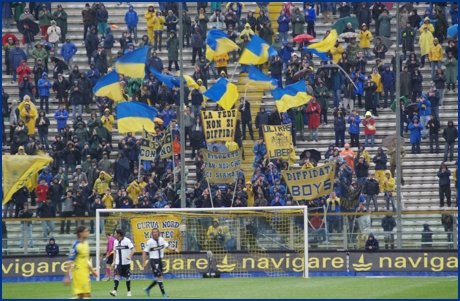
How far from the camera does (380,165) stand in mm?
40438

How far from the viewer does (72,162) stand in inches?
1647

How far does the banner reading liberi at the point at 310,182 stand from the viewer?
36375 mm

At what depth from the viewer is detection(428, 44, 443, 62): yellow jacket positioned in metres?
44.6

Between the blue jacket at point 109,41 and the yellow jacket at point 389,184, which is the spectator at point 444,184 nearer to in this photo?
the yellow jacket at point 389,184

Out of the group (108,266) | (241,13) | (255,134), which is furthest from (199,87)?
(108,266)

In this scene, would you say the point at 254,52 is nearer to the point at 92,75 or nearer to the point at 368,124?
the point at 368,124

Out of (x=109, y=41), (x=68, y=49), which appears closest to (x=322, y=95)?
(x=109, y=41)

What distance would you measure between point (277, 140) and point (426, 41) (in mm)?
9918

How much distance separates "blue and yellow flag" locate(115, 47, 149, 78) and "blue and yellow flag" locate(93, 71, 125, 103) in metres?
0.89

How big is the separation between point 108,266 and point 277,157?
25.0 ft

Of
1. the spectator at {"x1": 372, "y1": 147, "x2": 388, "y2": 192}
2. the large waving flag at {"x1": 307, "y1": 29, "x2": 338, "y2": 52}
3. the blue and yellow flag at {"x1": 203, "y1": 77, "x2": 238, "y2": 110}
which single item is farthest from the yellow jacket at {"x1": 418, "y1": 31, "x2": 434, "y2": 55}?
the blue and yellow flag at {"x1": 203, "y1": 77, "x2": 238, "y2": 110}

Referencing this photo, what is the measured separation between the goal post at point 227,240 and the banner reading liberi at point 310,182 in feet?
3.36

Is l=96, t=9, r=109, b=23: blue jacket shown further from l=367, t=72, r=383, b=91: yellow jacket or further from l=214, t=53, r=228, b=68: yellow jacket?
l=367, t=72, r=383, b=91: yellow jacket

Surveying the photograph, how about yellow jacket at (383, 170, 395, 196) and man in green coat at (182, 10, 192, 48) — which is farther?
man in green coat at (182, 10, 192, 48)
